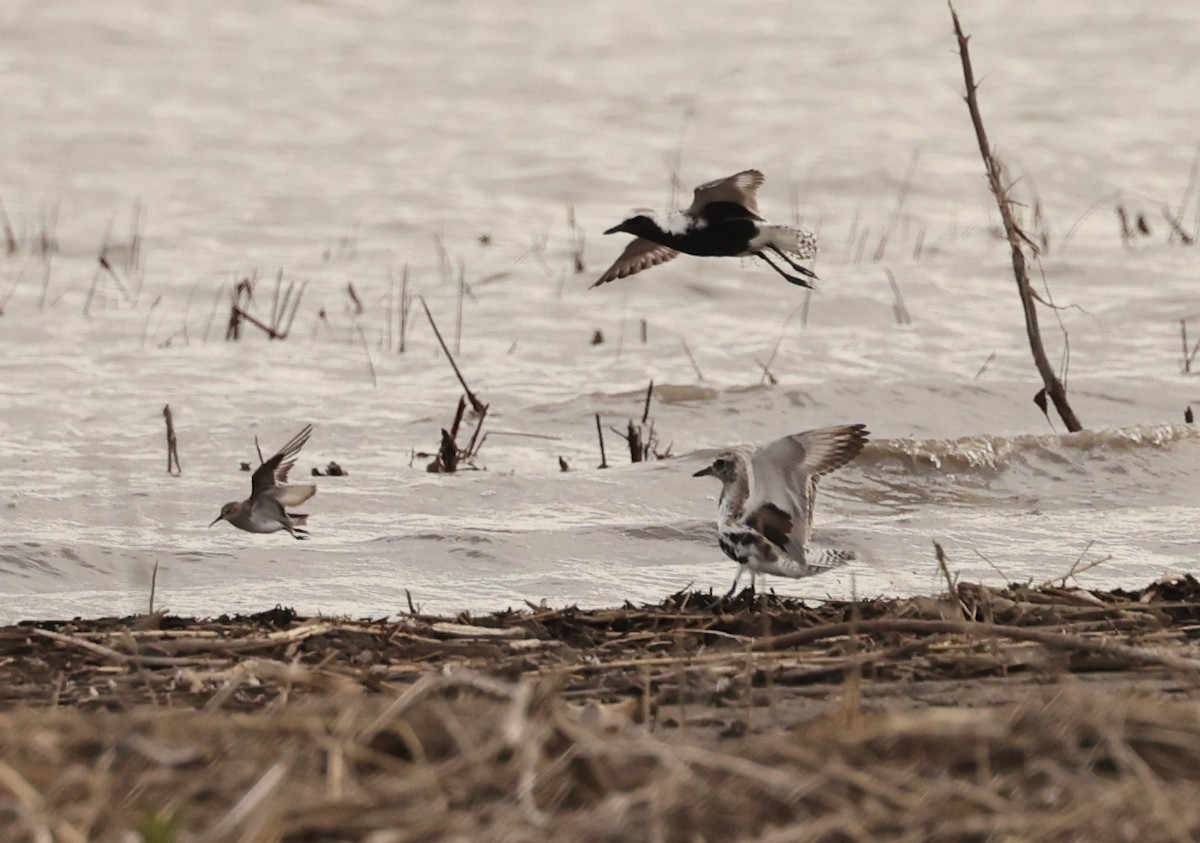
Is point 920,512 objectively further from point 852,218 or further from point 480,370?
point 852,218

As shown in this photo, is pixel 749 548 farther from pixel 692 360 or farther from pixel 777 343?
pixel 777 343

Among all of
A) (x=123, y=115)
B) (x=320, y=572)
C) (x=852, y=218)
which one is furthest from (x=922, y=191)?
(x=320, y=572)

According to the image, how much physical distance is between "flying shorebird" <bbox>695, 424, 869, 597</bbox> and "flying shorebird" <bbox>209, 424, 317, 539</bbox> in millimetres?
1761

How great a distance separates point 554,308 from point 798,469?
741cm

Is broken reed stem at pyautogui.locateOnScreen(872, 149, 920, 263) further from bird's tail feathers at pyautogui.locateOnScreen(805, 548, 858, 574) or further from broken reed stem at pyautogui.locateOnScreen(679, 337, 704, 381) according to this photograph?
bird's tail feathers at pyautogui.locateOnScreen(805, 548, 858, 574)

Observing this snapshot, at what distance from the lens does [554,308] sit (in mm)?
13570

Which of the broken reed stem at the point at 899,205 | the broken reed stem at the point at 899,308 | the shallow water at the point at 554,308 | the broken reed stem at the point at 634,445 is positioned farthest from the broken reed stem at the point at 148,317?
the broken reed stem at the point at 899,205

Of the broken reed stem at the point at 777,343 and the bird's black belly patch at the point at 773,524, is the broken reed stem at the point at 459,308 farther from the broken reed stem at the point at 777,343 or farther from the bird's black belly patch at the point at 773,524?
the bird's black belly patch at the point at 773,524

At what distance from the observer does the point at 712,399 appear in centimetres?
1062

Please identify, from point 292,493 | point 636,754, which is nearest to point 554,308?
point 292,493

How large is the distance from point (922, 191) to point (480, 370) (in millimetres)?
8212

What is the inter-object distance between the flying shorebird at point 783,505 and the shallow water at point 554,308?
0.45 meters

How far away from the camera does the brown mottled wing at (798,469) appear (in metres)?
6.18

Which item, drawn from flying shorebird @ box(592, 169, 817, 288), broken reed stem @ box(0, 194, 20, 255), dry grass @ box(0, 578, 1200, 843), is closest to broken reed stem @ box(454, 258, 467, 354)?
broken reed stem @ box(0, 194, 20, 255)
